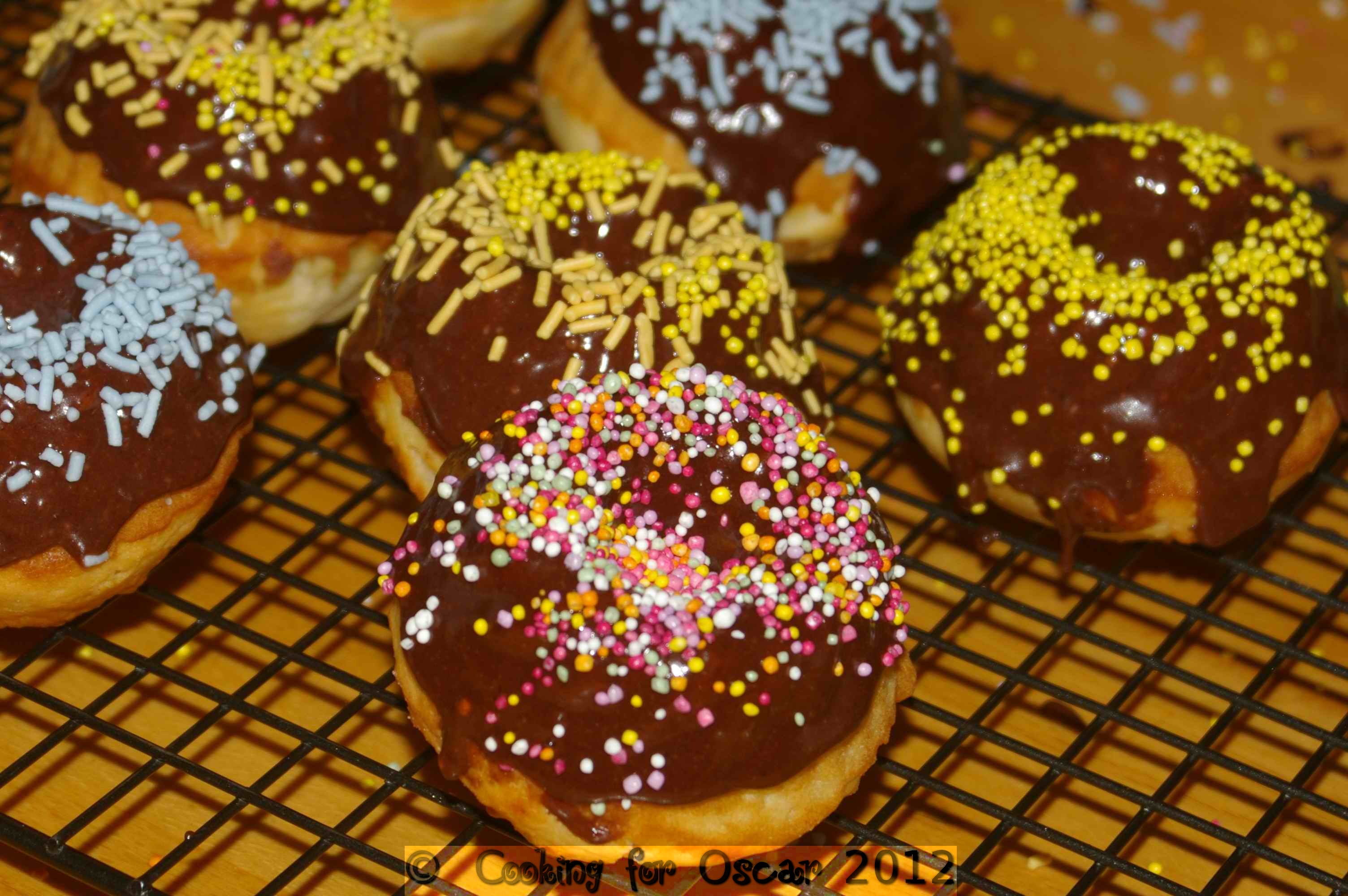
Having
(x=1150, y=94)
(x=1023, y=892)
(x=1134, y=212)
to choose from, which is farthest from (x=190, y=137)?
(x=1150, y=94)

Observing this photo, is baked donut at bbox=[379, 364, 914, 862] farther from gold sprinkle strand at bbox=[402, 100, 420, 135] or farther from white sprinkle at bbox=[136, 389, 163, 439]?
gold sprinkle strand at bbox=[402, 100, 420, 135]

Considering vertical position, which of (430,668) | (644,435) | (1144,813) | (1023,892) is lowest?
(1023,892)

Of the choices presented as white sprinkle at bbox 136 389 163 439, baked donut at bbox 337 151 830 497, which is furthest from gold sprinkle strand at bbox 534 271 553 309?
white sprinkle at bbox 136 389 163 439

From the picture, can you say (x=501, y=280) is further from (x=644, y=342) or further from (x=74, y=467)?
(x=74, y=467)

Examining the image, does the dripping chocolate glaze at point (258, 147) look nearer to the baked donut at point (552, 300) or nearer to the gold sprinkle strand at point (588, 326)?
the baked donut at point (552, 300)

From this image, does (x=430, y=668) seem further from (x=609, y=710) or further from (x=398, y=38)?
(x=398, y=38)

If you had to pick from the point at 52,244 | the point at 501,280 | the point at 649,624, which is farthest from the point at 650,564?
the point at 52,244

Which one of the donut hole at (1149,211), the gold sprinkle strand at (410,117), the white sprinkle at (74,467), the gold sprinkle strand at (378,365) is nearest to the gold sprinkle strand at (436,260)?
the gold sprinkle strand at (378,365)

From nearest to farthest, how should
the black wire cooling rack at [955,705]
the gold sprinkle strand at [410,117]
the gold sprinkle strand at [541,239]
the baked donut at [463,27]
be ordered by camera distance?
the black wire cooling rack at [955,705]
the gold sprinkle strand at [541,239]
the gold sprinkle strand at [410,117]
the baked donut at [463,27]
